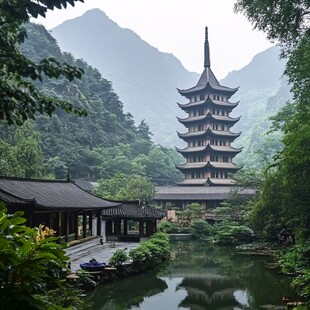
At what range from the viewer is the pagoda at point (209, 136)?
50.9 meters

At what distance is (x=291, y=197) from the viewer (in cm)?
1912

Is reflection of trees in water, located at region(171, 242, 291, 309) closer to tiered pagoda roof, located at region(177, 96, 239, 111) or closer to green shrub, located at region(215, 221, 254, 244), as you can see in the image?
green shrub, located at region(215, 221, 254, 244)

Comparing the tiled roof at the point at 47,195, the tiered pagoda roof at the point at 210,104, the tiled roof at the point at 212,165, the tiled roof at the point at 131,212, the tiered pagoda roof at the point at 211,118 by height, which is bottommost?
the tiled roof at the point at 131,212

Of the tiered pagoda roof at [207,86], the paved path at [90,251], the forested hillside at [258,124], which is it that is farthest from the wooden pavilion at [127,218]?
the forested hillside at [258,124]

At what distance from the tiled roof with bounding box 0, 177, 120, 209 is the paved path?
2166mm

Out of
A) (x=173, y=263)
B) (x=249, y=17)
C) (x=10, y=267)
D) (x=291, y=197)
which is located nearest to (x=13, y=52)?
(x=10, y=267)

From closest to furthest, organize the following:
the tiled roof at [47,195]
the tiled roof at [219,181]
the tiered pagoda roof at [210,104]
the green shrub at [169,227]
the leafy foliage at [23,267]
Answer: the leafy foliage at [23,267], the tiled roof at [47,195], the green shrub at [169,227], the tiled roof at [219,181], the tiered pagoda roof at [210,104]

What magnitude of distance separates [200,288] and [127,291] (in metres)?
3.13

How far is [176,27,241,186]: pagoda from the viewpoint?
50938 mm

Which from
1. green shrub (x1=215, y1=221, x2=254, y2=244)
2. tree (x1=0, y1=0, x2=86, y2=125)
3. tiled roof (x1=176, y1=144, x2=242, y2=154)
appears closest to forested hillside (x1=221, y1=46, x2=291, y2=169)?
tiled roof (x1=176, y1=144, x2=242, y2=154)

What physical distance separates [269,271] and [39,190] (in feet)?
39.6

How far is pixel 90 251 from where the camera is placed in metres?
23.0

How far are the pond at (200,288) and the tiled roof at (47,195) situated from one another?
459 centimetres

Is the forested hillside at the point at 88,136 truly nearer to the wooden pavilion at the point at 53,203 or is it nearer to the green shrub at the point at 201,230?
the green shrub at the point at 201,230
